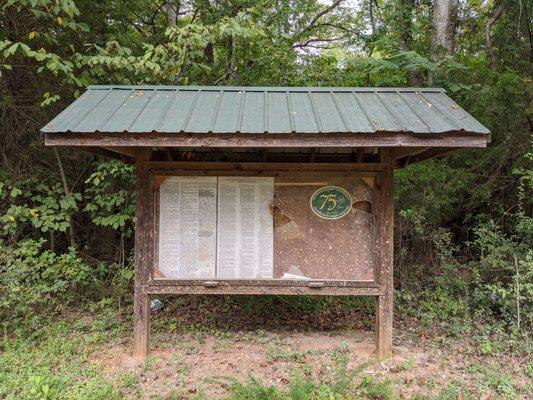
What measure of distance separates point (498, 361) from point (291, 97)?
11.5 ft

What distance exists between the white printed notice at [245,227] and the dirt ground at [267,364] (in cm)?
91

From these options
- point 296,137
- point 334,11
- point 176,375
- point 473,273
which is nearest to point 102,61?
point 296,137

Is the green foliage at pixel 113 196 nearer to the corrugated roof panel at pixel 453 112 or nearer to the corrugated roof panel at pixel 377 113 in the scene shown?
the corrugated roof panel at pixel 377 113

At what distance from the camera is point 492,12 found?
6941 millimetres

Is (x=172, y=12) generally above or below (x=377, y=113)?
above

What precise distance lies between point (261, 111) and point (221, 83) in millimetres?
3630

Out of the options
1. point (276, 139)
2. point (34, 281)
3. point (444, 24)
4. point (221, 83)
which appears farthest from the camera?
point (444, 24)

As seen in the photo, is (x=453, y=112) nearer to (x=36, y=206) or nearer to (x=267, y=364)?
(x=267, y=364)

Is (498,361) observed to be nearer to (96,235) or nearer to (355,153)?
(355,153)

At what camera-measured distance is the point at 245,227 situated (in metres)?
3.78

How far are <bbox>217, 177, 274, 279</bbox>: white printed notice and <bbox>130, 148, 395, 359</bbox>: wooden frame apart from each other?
103 millimetres

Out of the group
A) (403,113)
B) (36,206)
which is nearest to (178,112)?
(403,113)

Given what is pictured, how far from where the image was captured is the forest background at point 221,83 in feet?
15.6

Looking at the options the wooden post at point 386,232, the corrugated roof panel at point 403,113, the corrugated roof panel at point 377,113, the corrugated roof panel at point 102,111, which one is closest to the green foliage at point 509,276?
the wooden post at point 386,232
